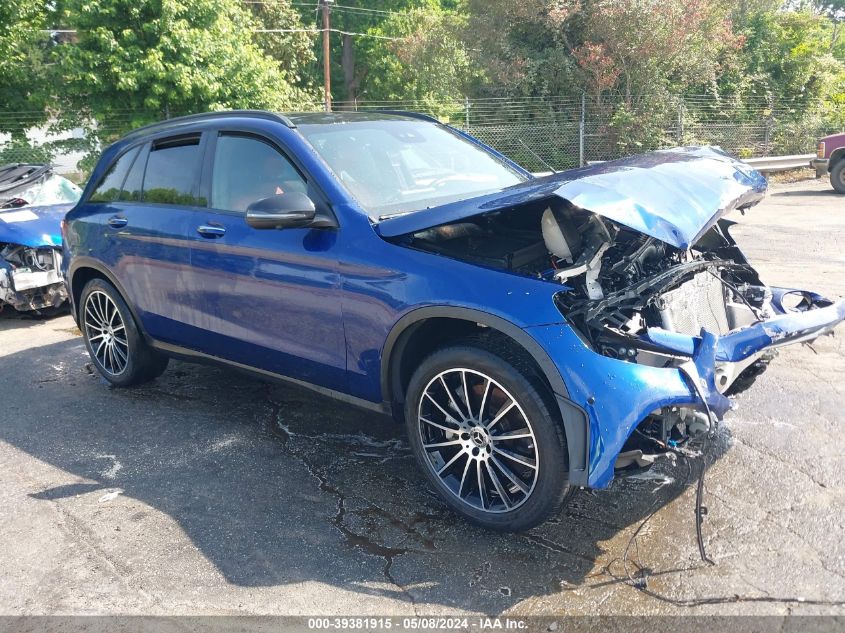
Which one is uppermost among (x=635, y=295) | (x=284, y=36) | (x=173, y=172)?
(x=284, y=36)

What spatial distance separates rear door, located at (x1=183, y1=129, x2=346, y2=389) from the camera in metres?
3.78

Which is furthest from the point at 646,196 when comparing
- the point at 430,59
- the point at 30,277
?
the point at 430,59

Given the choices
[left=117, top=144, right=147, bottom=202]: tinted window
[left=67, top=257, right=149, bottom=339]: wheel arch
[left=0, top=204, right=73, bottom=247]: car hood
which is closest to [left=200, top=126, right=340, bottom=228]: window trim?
[left=117, top=144, right=147, bottom=202]: tinted window

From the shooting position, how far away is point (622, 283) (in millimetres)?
3447

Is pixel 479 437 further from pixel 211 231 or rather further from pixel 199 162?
pixel 199 162

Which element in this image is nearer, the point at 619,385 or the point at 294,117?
the point at 619,385

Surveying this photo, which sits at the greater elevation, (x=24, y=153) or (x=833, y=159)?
(x=24, y=153)

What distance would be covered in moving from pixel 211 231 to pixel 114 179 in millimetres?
1569

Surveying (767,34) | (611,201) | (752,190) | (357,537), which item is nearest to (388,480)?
(357,537)

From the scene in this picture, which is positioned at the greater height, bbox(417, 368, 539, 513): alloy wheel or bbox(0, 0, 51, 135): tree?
bbox(0, 0, 51, 135): tree

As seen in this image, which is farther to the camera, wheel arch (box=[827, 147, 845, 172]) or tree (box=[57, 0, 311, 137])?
wheel arch (box=[827, 147, 845, 172])

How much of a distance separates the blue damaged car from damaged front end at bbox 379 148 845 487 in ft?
0.03

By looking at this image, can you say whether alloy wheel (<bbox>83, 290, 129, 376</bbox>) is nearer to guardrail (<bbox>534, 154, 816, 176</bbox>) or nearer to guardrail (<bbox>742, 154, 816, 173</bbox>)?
guardrail (<bbox>534, 154, 816, 176</bbox>)

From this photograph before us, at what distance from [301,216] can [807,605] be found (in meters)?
2.71
